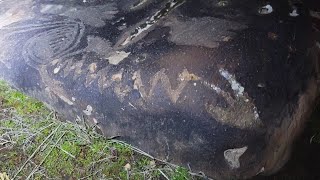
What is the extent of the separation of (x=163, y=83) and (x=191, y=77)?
0.07 m

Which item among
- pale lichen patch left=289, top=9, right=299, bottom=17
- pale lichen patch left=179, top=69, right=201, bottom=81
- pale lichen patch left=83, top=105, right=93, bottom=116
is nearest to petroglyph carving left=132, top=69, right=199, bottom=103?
pale lichen patch left=179, top=69, right=201, bottom=81

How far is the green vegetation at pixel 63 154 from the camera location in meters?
1.05

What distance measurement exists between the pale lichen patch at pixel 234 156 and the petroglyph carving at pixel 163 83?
17cm

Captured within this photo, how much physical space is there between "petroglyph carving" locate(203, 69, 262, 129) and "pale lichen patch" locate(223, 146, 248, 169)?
0.06 m

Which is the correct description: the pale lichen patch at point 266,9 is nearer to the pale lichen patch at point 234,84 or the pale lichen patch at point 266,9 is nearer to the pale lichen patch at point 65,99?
the pale lichen patch at point 234,84

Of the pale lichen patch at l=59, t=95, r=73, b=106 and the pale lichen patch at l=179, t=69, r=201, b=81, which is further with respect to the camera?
the pale lichen patch at l=59, t=95, r=73, b=106

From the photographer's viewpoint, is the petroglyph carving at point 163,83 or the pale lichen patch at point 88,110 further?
the pale lichen patch at point 88,110

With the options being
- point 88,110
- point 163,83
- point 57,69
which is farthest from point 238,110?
point 57,69

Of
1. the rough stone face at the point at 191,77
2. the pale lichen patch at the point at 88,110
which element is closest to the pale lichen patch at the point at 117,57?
the rough stone face at the point at 191,77

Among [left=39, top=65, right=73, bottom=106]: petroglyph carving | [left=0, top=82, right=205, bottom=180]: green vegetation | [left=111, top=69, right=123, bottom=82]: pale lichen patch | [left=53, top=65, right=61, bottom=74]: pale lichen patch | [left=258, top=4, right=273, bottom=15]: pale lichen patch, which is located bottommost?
[left=0, top=82, right=205, bottom=180]: green vegetation

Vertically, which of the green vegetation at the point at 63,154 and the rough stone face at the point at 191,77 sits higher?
the rough stone face at the point at 191,77

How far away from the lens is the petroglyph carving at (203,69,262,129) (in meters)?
0.91

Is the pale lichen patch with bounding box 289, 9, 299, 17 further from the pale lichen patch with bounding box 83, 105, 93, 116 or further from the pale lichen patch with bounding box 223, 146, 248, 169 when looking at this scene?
the pale lichen patch with bounding box 83, 105, 93, 116

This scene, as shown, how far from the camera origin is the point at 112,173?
105 centimetres
